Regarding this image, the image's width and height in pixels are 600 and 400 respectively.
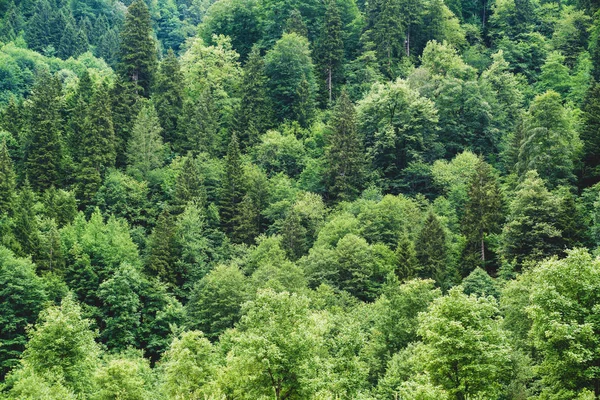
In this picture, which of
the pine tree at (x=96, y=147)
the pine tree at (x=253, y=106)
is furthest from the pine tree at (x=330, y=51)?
the pine tree at (x=96, y=147)

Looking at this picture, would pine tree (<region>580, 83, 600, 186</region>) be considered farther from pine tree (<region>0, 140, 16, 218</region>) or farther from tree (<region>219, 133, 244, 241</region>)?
pine tree (<region>0, 140, 16, 218</region>)

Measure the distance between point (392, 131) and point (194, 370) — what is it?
59.5m

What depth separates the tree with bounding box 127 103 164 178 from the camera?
329 ft

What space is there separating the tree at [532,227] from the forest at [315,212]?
30cm

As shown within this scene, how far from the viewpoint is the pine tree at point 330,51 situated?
405 feet

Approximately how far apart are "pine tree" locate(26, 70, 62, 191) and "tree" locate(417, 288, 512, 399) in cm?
6399

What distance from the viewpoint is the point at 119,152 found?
102312mm

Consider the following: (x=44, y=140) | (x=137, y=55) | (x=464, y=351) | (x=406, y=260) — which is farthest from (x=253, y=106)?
(x=464, y=351)

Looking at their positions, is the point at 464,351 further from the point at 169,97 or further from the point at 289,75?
the point at 289,75

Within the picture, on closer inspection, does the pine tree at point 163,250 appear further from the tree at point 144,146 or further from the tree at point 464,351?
the tree at point 464,351

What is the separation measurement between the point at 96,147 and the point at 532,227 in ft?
193

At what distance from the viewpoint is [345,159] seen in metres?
100

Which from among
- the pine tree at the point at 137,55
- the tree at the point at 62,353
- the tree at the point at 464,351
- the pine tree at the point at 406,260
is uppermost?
the pine tree at the point at 137,55

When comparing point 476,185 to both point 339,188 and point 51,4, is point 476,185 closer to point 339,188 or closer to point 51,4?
point 339,188
